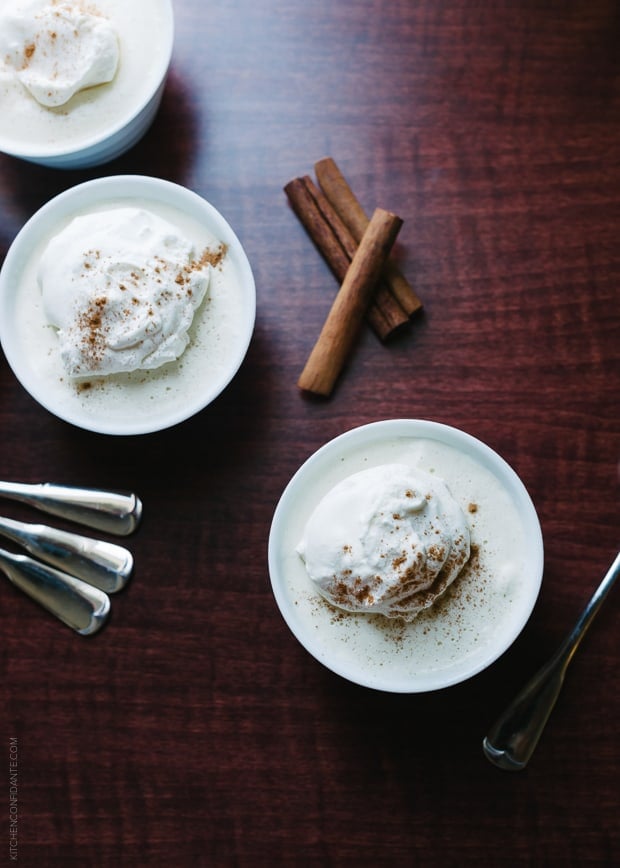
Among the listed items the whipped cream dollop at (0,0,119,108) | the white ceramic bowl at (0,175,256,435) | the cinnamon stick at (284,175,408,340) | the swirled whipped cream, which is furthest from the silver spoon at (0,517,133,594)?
the whipped cream dollop at (0,0,119,108)

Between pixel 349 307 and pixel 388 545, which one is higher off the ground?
pixel 349 307

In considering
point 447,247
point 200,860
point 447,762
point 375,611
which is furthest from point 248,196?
point 200,860

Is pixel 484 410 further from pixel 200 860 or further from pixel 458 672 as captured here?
pixel 200 860

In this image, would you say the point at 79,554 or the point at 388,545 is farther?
the point at 79,554

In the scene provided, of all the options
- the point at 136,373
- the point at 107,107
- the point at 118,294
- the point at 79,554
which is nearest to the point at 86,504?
the point at 79,554

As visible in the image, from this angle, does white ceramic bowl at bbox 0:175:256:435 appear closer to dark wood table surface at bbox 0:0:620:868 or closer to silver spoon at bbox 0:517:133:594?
dark wood table surface at bbox 0:0:620:868

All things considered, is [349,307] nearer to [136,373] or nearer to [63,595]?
[136,373]

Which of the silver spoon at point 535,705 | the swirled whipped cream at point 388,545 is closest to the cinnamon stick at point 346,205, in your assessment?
the swirled whipped cream at point 388,545

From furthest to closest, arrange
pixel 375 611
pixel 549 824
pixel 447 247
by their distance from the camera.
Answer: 1. pixel 447 247
2. pixel 549 824
3. pixel 375 611
